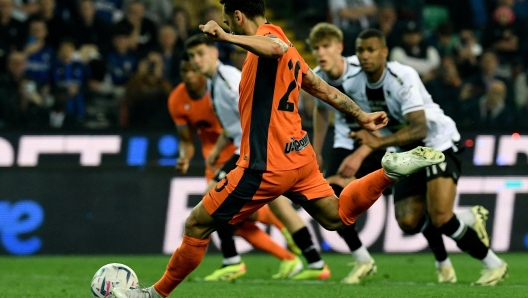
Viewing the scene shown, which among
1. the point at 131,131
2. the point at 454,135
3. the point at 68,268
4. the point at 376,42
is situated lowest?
the point at 68,268

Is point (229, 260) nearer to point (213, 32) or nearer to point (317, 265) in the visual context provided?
point (317, 265)

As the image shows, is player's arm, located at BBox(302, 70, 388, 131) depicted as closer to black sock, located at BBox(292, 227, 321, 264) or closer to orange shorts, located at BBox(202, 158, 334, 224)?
orange shorts, located at BBox(202, 158, 334, 224)

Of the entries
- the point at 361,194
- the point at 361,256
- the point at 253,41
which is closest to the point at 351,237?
the point at 361,256

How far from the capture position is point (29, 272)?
386 inches

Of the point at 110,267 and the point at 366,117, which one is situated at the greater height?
the point at 366,117

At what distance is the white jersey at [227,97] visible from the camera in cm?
893

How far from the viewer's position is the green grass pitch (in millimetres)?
7328

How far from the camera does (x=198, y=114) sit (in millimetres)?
9789

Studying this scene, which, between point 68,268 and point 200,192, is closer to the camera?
point 68,268

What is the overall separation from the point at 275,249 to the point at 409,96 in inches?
87.8

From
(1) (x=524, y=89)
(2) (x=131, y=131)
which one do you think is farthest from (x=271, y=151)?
(1) (x=524, y=89)

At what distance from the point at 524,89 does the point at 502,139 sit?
270 centimetres

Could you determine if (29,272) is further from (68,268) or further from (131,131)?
(131,131)

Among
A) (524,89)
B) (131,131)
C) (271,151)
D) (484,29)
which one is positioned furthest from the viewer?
(484,29)
